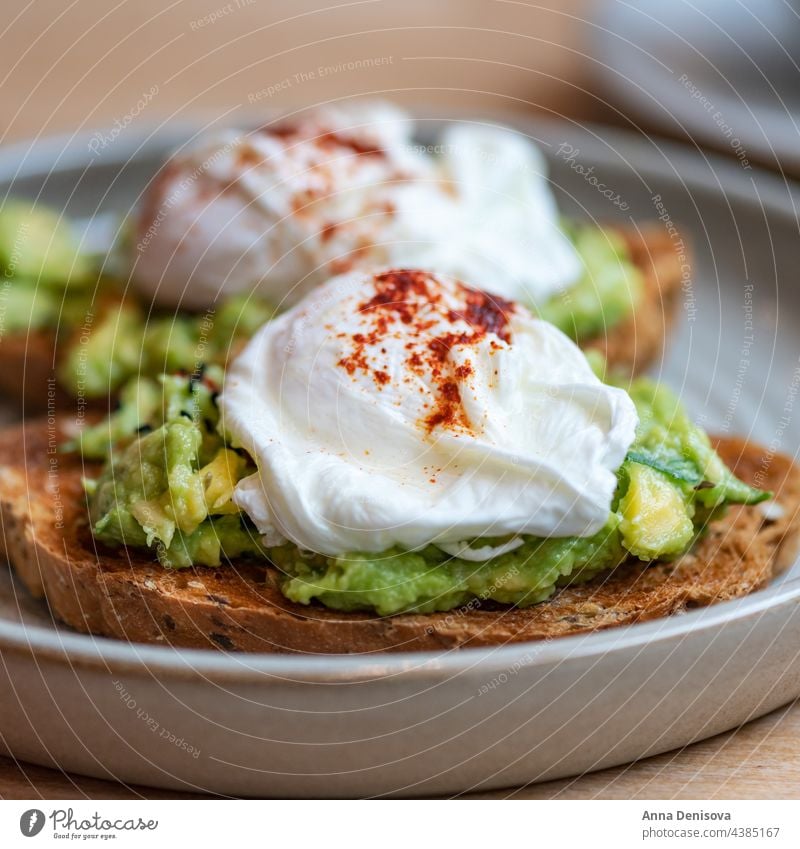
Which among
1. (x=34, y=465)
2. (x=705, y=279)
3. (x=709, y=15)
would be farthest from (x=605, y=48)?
(x=34, y=465)

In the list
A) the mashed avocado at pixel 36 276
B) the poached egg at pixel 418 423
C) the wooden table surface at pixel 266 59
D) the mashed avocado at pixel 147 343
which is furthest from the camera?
the wooden table surface at pixel 266 59

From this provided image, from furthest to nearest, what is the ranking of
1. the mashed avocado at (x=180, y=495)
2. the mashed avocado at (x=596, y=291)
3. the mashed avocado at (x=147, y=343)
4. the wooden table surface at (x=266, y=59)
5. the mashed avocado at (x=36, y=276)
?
the wooden table surface at (x=266, y=59)
the mashed avocado at (x=36, y=276)
the mashed avocado at (x=596, y=291)
the mashed avocado at (x=147, y=343)
the mashed avocado at (x=180, y=495)

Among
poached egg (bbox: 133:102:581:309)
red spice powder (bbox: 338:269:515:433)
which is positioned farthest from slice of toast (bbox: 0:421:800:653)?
poached egg (bbox: 133:102:581:309)

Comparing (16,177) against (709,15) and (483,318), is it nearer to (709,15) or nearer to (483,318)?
(483,318)

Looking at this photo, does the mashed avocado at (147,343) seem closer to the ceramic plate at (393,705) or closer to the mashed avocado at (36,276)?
the mashed avocado at (36,276)

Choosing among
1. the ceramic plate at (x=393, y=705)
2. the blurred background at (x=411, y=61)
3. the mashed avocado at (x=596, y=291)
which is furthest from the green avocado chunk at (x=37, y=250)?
the ceramic plate at (x=393, y=705)
